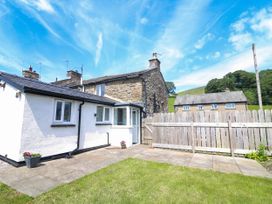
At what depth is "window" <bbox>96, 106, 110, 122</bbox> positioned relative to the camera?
371 inches

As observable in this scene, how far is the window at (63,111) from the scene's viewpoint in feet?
22.5

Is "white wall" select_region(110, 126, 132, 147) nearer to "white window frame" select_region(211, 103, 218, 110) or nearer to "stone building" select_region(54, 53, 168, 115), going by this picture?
"stone building" select_region(54, 53, 168, 115)

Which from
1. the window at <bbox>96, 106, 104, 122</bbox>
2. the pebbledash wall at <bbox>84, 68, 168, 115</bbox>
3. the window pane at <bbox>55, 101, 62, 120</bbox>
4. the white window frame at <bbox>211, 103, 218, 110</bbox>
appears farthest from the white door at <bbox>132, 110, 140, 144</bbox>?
the white window frame at <bbox>211, 103, 218, 110</bbox>

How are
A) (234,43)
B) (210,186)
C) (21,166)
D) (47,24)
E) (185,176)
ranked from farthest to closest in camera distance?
(234,43), (47,24), (21,166), (185,176), (210,186)

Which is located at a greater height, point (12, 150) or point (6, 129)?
point (6, 129)

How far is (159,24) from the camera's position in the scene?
973 cm

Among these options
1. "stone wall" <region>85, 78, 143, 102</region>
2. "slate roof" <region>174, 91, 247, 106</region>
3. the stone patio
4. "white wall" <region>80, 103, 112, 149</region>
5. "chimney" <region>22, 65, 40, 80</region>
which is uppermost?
"slate roof" <region>174, 91, 247, 106</region>

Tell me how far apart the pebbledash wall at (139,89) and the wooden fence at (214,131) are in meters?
3.73

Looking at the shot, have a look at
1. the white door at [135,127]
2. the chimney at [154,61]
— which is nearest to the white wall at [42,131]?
the white door at [135,127]

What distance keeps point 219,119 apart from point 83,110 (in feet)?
25.2

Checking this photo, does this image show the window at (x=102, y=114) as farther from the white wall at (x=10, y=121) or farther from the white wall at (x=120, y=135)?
the white wall at (x=10, y=121)

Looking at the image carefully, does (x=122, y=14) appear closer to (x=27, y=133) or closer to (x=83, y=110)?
(x=83, y=110)

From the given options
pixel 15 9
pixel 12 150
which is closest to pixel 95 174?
pixel 12 150

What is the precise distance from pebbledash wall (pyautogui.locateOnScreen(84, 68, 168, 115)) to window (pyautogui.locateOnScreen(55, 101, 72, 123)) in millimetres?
6138
